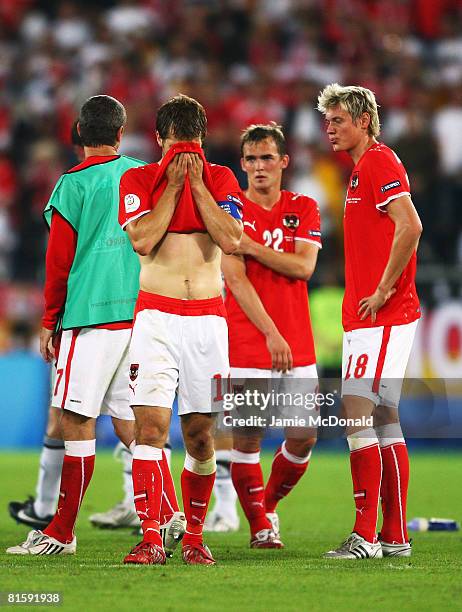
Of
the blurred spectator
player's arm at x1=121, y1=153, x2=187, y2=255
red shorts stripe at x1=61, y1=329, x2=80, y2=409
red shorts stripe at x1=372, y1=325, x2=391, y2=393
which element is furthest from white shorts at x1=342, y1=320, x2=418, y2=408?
the blurred spectator

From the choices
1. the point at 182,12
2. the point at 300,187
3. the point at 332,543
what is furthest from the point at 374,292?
the point at 182,12

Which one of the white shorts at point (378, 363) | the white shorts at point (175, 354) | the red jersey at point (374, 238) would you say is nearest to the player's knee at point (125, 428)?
the white shorts at point (175, 354)

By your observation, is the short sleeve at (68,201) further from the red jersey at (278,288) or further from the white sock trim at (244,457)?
the white sock trim at (244,457)

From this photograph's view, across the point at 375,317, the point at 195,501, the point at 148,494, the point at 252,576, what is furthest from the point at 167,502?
the point at 375,317

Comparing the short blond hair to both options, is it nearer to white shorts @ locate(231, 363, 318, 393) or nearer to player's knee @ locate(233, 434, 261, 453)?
white shorts @ locate(231, 363, 318, 393)

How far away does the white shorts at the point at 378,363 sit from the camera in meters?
6.56

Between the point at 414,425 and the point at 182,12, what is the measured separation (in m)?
8.47

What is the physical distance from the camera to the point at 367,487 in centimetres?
643

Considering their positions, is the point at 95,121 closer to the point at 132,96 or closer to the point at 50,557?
the point at 50,557

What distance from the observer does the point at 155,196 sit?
19.7 feet

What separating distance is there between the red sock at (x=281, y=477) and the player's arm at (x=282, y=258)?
3.60 ft

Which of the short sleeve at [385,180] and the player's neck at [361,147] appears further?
the player's neck at [361,147]

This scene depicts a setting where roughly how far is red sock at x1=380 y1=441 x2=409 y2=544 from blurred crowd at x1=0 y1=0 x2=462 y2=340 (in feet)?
26.1

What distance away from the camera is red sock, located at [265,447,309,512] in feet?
24.8
